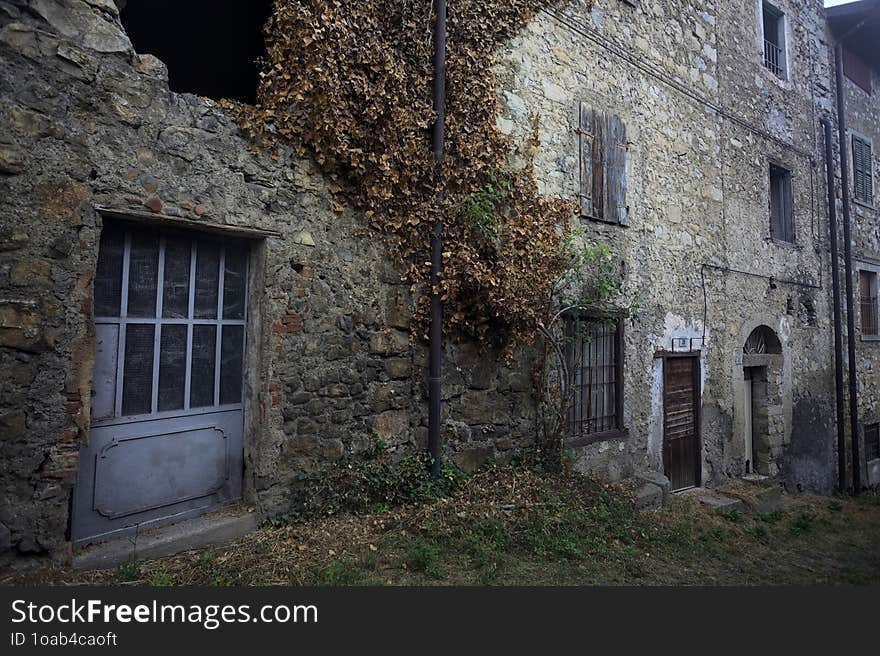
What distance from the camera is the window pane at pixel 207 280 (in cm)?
370

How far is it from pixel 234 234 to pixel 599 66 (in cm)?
480

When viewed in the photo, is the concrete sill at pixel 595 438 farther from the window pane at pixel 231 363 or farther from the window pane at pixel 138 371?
the window pane at pixel 138 371

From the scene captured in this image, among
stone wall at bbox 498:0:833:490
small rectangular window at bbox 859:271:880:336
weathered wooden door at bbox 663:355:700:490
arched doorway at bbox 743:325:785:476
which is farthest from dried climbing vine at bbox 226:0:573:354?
small rectangular window at bbox 859:271:880:336

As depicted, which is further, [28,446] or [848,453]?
[848,453]

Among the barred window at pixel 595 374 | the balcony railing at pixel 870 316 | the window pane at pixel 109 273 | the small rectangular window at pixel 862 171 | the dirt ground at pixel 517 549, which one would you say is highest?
the small rectangular window at pixel 862 171

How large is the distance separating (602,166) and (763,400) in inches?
197

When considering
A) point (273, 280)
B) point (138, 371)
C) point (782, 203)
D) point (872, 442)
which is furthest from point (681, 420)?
point (872, 442)

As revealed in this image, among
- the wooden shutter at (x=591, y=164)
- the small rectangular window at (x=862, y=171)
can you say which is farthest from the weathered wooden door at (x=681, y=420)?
the small rectangular window at (x=862, y=171)

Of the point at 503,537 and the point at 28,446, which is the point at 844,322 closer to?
the point at 503,537

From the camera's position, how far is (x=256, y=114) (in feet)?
12.3

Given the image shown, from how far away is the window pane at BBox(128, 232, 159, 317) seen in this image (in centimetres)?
341

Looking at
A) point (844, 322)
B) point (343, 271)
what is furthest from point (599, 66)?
point (844, 322)

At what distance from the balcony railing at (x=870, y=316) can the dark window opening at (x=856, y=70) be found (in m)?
4.45

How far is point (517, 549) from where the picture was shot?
3.83 metres
